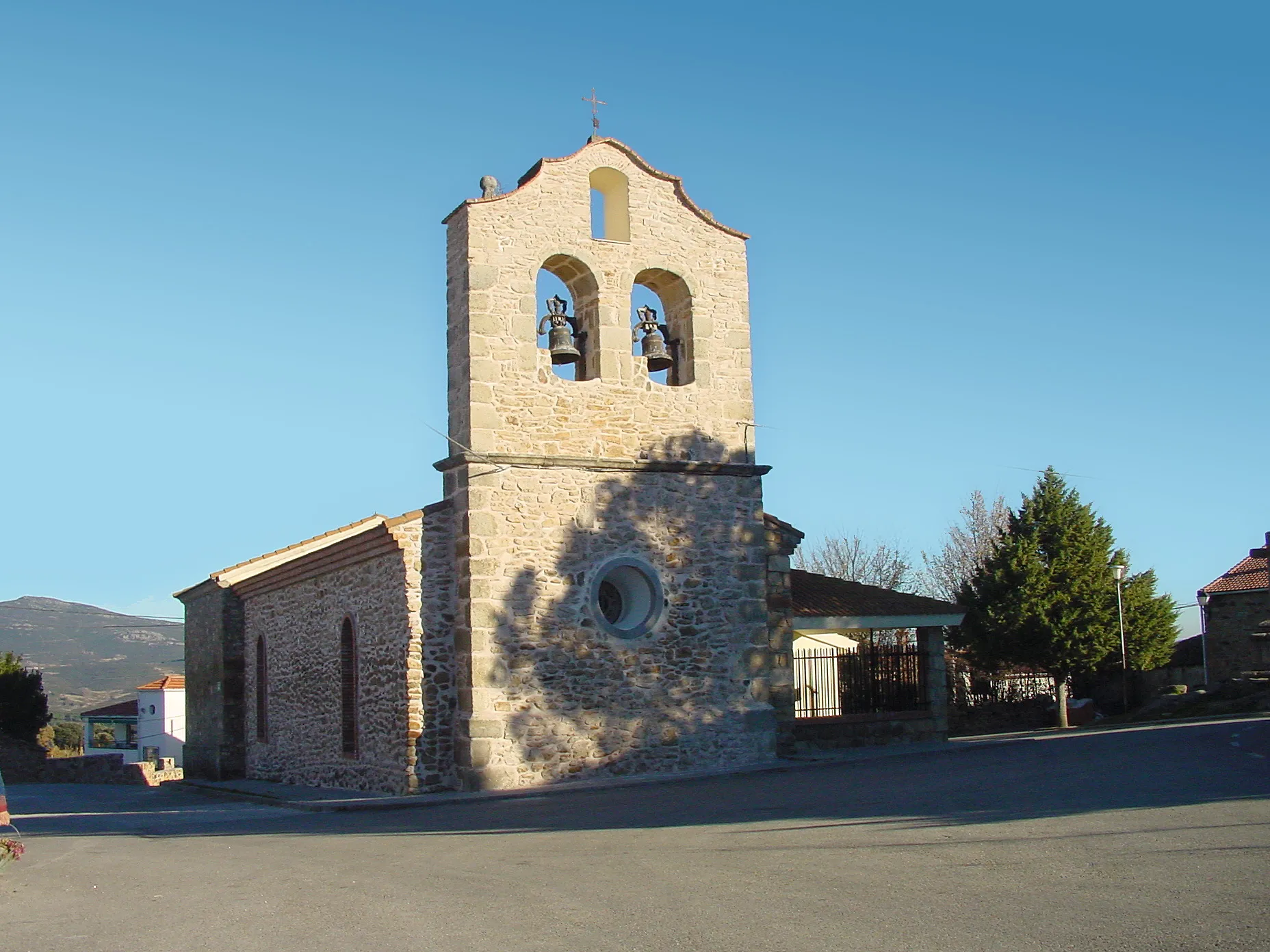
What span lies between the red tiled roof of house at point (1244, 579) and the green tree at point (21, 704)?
34709 millimetres

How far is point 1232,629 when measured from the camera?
36.3 m

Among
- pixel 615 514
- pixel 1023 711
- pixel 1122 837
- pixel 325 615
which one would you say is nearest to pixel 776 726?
pixel 615 514

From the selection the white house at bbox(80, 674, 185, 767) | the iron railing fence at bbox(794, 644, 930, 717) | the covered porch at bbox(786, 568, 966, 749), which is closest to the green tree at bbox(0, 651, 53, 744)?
the white house at bbox(80, 674, 185, 767)

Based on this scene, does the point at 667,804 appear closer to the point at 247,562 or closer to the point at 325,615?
the point at 325,615

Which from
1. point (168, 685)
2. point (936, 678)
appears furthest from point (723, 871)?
point (168, 685)

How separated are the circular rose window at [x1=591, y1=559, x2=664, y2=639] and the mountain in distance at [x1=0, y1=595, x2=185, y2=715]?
94114mm

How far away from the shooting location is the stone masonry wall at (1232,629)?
3553cm

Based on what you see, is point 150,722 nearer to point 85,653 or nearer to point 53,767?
point 53,767

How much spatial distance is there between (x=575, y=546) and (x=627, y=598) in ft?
4.92

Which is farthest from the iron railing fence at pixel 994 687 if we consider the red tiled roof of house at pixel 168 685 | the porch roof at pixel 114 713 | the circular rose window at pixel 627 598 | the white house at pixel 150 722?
the porch roof at pixel 114 713

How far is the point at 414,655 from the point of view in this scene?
699 inches

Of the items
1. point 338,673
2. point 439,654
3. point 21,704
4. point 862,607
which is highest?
point 862,607

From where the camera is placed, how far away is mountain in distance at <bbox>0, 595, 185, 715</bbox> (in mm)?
115438

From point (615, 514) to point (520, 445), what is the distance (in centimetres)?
181
